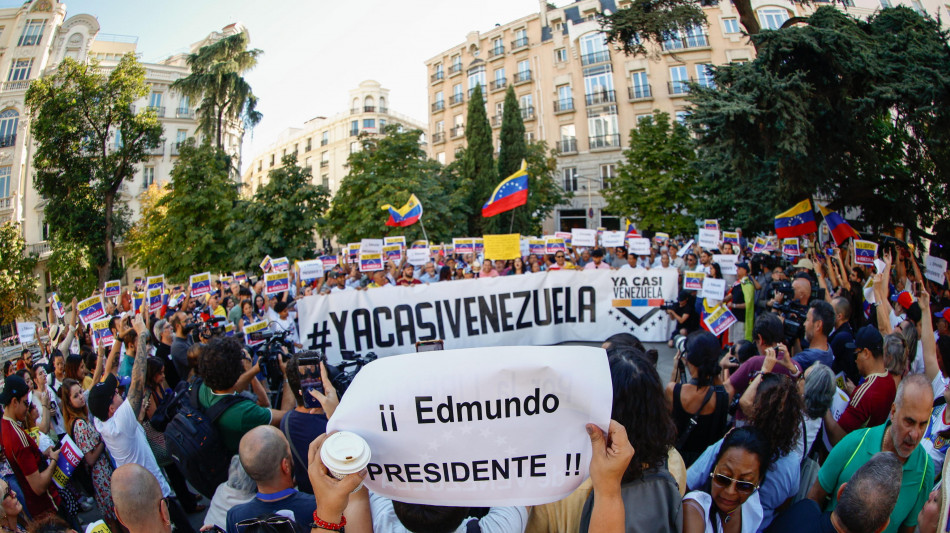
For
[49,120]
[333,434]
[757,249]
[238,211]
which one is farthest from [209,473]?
[49,120]

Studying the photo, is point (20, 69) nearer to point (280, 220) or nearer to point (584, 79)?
point (280, 220)

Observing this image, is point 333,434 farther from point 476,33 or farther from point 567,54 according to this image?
point 476,33

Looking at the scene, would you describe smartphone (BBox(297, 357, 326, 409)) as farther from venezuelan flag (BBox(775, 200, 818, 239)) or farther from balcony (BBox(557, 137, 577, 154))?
balcony (BBox(557, 137, 577, 154))

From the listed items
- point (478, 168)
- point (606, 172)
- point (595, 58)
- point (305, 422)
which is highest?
point (595, 58)

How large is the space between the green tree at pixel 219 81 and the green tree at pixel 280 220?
25.5 feet

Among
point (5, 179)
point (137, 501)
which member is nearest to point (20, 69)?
point (5, 179)

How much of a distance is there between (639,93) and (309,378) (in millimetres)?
38761

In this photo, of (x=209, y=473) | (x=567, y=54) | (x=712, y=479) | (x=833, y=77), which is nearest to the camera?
(x=712, y=479)

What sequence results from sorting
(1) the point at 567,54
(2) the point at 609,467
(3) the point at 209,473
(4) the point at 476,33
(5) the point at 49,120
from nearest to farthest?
(2) the point at 609,467
(3) the point at 209,473
(5) the point at 49,120
(1) the point at 567,54
(4) the point at 476,33

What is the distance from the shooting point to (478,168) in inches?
1404

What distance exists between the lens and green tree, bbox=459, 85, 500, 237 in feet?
114

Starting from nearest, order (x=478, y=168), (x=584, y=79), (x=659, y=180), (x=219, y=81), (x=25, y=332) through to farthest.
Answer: (x=25, y=332) < (x=219, y=81) < (x=659, y=180) < (x=478, y=168) < (x=584, y=79)

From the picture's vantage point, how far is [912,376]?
291cm

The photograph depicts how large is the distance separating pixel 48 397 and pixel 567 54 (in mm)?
41050
